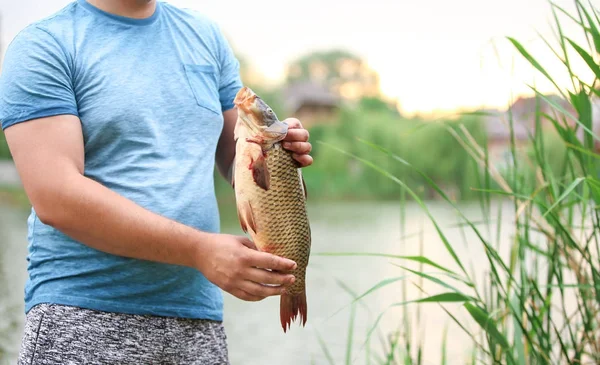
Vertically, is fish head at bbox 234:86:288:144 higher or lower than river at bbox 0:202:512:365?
higher

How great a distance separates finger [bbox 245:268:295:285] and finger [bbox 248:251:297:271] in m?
0.01

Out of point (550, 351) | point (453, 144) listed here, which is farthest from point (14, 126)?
point (453, 144)

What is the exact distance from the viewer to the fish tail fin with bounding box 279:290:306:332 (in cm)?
126

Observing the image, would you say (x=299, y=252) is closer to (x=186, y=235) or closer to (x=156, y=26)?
(x=186, y=235)

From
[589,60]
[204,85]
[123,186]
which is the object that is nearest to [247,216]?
[123,186]

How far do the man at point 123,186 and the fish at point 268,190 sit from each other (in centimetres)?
4

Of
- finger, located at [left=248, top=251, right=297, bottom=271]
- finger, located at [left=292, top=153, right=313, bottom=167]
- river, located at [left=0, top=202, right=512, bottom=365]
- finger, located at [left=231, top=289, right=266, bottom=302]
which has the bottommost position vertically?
river, located at [left=0, top=202, right=512, bottom=365]

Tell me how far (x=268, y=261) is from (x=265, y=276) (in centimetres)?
3

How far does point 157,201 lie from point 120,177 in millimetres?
84

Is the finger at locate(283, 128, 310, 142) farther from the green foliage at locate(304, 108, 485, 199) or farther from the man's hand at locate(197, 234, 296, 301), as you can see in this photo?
the green foliage at locate(304, 108, 485, 199)

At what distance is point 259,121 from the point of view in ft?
4.02

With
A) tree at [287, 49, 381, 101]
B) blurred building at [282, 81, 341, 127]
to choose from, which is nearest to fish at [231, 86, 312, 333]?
blurred building at [282, 81, 341, 127]

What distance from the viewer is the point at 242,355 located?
24.1 ft

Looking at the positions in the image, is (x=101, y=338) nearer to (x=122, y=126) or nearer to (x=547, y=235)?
(x=122, y=126)
